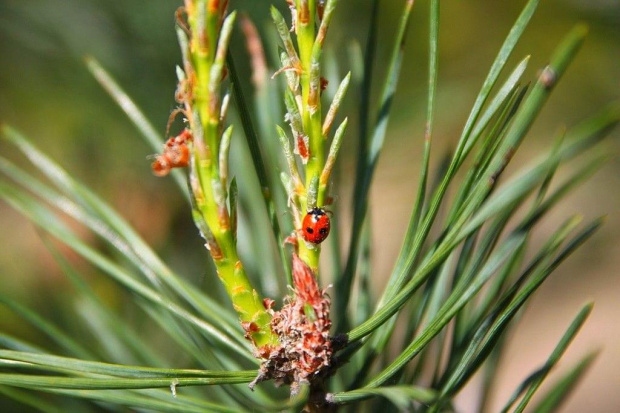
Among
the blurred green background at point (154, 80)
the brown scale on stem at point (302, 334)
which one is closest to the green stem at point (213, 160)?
the brown scale on stem at point (302, 334)

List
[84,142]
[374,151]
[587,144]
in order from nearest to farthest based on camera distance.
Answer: [587,144], [374,151], [84,142]

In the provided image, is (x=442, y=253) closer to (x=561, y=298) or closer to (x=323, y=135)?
(x=323, y=135)

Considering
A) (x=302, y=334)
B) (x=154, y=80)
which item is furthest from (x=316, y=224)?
(x=154, y=80)

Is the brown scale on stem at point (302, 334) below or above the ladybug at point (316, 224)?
below

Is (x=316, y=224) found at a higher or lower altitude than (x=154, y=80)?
lower

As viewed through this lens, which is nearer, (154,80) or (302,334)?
(302,334)

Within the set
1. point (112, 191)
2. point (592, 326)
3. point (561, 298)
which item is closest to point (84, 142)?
point (112, 191)

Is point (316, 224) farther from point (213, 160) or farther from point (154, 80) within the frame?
point (154, 80)

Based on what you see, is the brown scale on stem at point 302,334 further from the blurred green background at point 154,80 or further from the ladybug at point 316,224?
the blurred green background at point 154,80

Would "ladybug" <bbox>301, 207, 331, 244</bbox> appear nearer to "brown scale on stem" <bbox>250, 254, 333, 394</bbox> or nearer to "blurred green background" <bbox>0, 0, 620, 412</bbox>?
"brown scale on stem" <bbox>250, 254, 333, 394</bbox>
